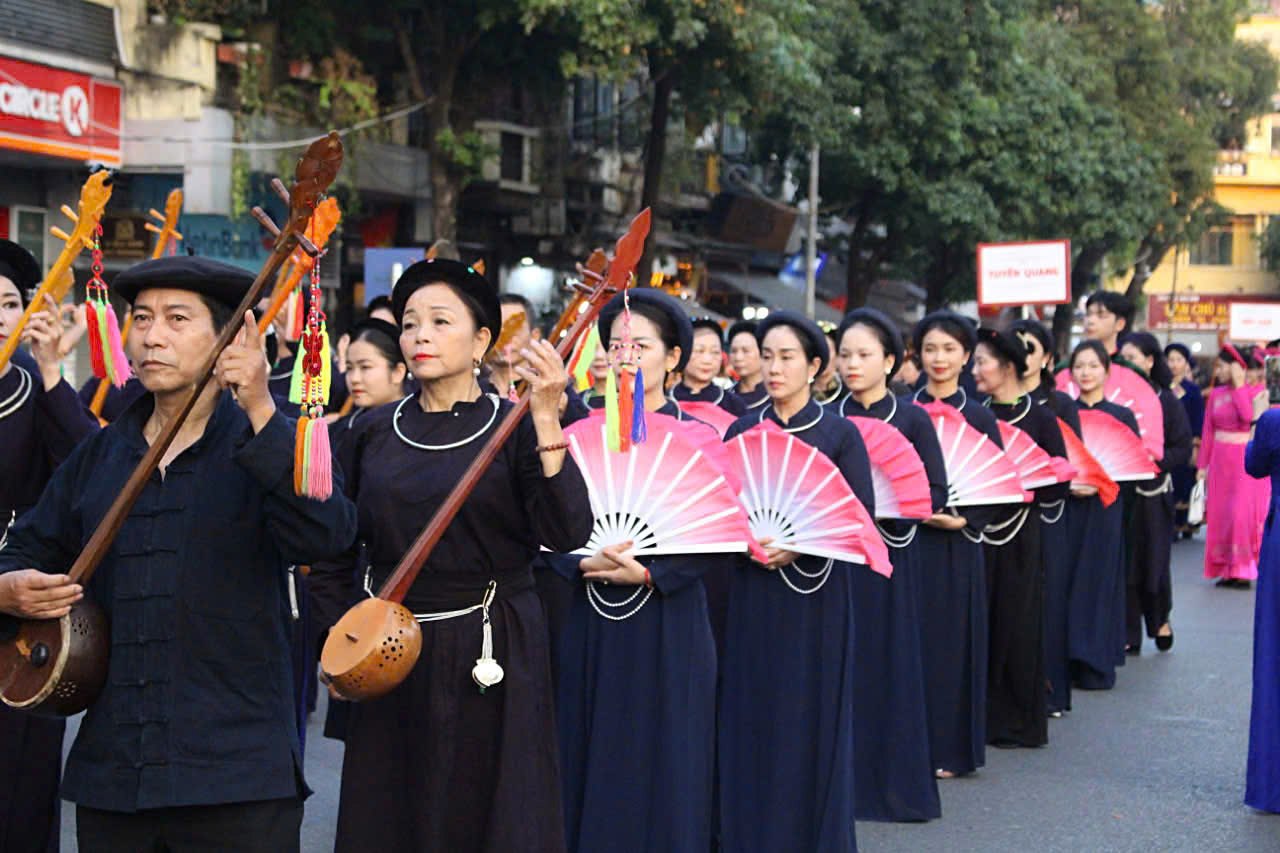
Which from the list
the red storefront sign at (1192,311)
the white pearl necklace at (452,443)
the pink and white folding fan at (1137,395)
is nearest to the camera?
the white pearl necklace at (452,443)

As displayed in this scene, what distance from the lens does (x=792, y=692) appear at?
7273 millimetres

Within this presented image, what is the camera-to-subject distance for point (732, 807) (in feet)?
23.9

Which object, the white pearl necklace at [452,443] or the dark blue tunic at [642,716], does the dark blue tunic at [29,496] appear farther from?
the dark blue tunic at [642,716]

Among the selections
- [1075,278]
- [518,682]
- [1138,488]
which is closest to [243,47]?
[1138,488]

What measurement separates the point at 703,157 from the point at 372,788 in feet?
97.4

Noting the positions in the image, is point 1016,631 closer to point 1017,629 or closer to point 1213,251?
point 1017,629

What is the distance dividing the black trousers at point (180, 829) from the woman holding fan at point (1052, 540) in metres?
7.02

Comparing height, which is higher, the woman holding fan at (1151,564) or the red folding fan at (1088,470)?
the red folding fan at (1088,470)

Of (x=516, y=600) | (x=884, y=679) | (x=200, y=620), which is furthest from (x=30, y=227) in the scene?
(x=200, y=620)

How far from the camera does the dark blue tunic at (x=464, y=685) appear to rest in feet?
16.5

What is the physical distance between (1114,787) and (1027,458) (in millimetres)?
1808

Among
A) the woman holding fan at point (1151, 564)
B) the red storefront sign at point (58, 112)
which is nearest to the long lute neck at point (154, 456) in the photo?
the woman holding fan at point (1151, 564)

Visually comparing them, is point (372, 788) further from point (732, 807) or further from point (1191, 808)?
point (1191, 808)

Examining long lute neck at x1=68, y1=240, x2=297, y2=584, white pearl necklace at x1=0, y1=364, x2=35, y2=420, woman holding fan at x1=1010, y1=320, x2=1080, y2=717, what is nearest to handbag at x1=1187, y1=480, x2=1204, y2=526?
woman holding fan at x1=1010, y1=320, x2=1080, y2=717
